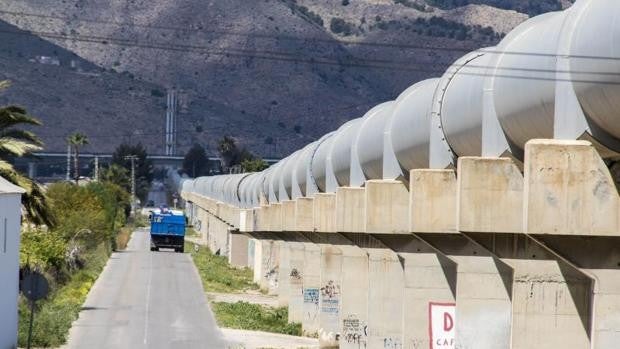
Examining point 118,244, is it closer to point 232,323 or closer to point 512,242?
point 232,323

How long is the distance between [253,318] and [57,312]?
29.9ft

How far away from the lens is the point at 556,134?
17.0 meters

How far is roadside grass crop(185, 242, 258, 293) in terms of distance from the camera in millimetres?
82125

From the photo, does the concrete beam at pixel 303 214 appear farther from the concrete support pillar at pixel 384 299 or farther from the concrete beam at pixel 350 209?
the concrete support pillar at pixel 384 299

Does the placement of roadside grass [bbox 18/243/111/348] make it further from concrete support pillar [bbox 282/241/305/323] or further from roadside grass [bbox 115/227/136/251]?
roadside grass [bbox 115/227/136/251]

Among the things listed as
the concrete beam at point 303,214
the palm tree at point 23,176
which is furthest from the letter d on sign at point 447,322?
the palm tree at point 23,176

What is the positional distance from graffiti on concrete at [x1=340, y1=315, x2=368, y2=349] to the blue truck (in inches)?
3094

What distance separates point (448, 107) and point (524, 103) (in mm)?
4819

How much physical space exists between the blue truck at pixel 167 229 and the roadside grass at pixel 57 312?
36.2 meters

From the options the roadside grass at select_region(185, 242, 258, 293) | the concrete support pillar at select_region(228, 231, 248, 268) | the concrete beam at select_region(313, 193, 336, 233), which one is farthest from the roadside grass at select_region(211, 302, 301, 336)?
the concrete support pillar at select_region(228, 231, 248, 268)

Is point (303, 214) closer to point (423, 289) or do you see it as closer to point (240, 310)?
point (240, 310)

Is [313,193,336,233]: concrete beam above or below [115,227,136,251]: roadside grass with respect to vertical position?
above

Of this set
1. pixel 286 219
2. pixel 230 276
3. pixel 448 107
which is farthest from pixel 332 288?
pixel 230 276

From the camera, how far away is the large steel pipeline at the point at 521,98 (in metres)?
15.7
